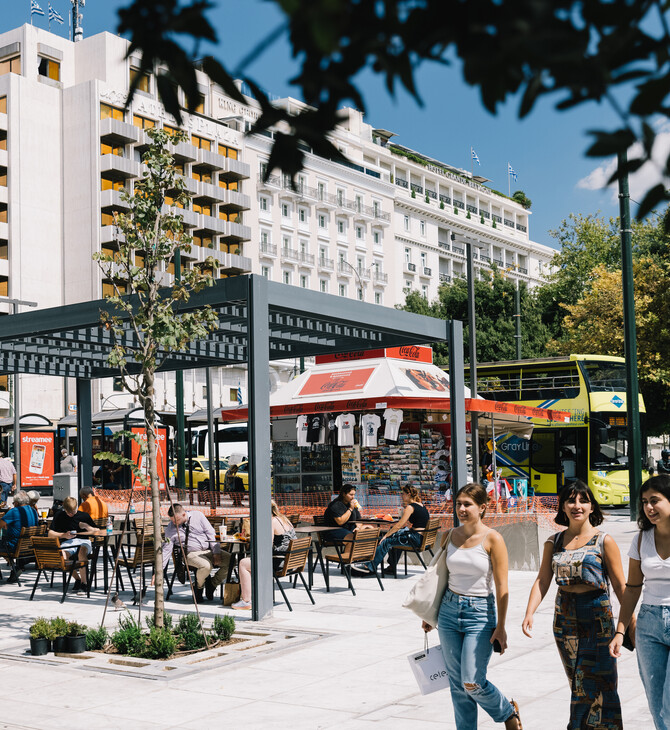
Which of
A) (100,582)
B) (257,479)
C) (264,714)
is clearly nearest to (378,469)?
(100,582)

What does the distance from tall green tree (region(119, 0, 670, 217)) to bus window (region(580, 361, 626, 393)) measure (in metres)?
28.2

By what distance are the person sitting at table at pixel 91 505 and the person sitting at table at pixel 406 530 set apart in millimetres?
4028

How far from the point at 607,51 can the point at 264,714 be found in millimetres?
6097

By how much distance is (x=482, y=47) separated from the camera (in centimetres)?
184

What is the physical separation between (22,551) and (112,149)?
4985 cm

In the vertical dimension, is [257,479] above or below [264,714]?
above

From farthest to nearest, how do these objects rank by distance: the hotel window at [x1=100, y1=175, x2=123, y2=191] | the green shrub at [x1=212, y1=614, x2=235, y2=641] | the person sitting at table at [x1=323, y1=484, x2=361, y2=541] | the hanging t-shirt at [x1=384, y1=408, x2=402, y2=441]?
the hotel window at [x1=100, y1=175, x2=123, y2=191]
the hanging t-shirt at [x1=384, y1=408, x2=402, y2=441]
the person sitting at table at [x1=323, y1=484, x2=361, y2=541]
the green shrub at [x1=212, y1=614, x2=235, y2=641]

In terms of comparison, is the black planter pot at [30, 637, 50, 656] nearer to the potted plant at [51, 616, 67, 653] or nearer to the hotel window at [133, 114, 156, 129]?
the potted plant at [51, 616, 67, 653]

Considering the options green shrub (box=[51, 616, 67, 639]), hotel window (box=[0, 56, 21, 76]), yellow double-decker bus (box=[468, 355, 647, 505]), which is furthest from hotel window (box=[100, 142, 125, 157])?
green shrub (box=[51, 616, 67, 639])

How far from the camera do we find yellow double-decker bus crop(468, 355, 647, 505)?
29.4m

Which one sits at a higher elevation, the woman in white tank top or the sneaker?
the woman in white tank top

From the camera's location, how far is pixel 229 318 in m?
14.1

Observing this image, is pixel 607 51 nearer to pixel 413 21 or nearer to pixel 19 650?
pixel 413 21

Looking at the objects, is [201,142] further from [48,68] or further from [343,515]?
[343,515]
